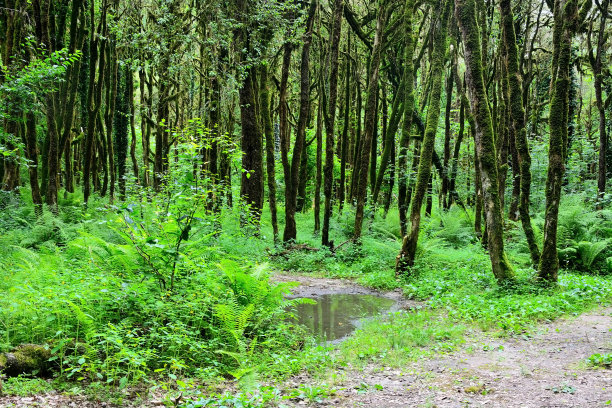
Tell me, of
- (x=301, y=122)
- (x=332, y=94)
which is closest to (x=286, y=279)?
(x=301, y=122)

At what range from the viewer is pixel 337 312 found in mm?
8273

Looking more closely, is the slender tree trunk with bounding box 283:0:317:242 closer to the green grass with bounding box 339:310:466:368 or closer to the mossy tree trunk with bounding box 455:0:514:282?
the mossy tree trunk with bounding box 455:0:514:282

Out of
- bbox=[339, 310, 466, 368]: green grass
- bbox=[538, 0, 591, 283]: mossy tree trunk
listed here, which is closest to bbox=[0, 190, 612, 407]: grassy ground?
bbox=[339, 310, 466, 368]: green grass

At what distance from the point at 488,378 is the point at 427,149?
706cm

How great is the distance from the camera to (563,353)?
514 cm

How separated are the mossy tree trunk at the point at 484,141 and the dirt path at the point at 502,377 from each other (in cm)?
214

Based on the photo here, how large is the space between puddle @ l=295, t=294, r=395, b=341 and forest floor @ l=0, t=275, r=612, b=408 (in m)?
1.84

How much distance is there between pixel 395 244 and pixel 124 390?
32.5 feet

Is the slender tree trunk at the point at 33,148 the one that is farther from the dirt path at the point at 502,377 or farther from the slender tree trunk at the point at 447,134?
the slender tree trunk at the point at 447,134

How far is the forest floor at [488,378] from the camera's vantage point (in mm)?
3832

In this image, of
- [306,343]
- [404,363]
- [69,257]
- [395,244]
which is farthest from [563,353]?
[69,257]

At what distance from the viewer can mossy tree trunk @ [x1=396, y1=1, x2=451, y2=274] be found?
1041cm

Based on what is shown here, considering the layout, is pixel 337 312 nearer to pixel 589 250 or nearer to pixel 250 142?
pixel 589 250

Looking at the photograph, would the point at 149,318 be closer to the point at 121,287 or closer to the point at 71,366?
the point at 121,287
